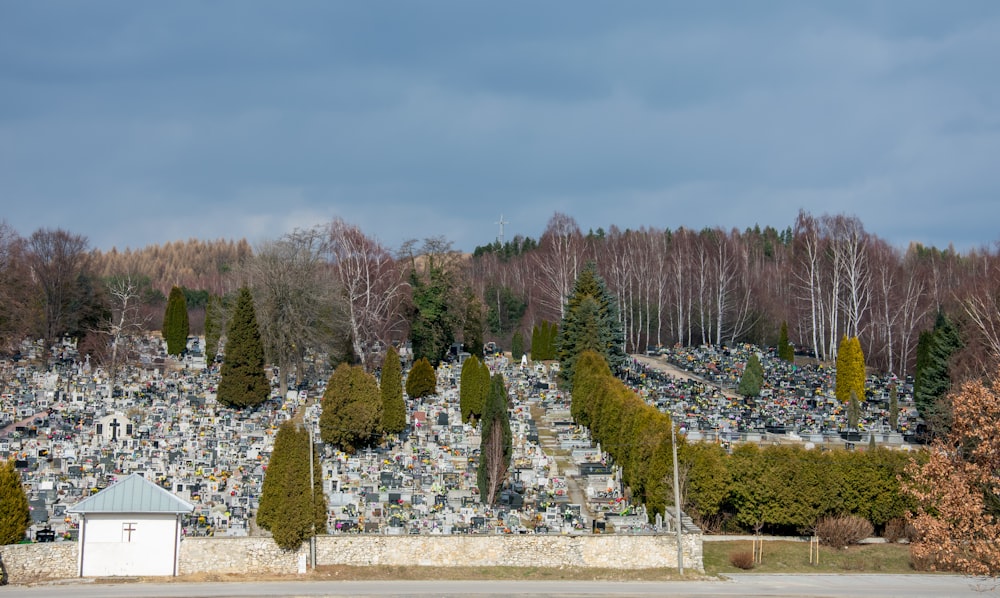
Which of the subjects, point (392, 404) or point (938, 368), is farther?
point (938, 368)

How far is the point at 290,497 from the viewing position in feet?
89.7

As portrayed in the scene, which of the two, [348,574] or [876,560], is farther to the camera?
[876,560]

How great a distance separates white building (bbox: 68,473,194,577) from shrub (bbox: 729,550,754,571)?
15.5m

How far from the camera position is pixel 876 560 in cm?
3125

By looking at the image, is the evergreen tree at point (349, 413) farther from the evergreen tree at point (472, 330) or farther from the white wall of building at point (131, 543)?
the evergreen tree at point (472, 330)

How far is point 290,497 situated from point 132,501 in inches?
161

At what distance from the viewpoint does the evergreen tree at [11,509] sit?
26.3 metres

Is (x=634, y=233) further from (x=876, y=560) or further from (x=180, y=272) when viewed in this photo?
(x=180, y=272)

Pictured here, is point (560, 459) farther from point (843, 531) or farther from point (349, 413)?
point (843, 531)

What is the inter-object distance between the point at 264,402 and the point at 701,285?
44.0m

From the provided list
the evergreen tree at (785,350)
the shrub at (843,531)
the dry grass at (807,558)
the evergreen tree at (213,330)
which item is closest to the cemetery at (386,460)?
the evergreen tree at (213,330)

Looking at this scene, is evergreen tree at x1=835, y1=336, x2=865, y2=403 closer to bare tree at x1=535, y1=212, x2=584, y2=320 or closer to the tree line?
the tree line

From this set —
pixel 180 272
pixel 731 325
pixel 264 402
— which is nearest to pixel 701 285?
pixel 731 325

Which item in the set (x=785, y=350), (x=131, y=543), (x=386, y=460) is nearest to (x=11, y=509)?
(x=131, y=543)
